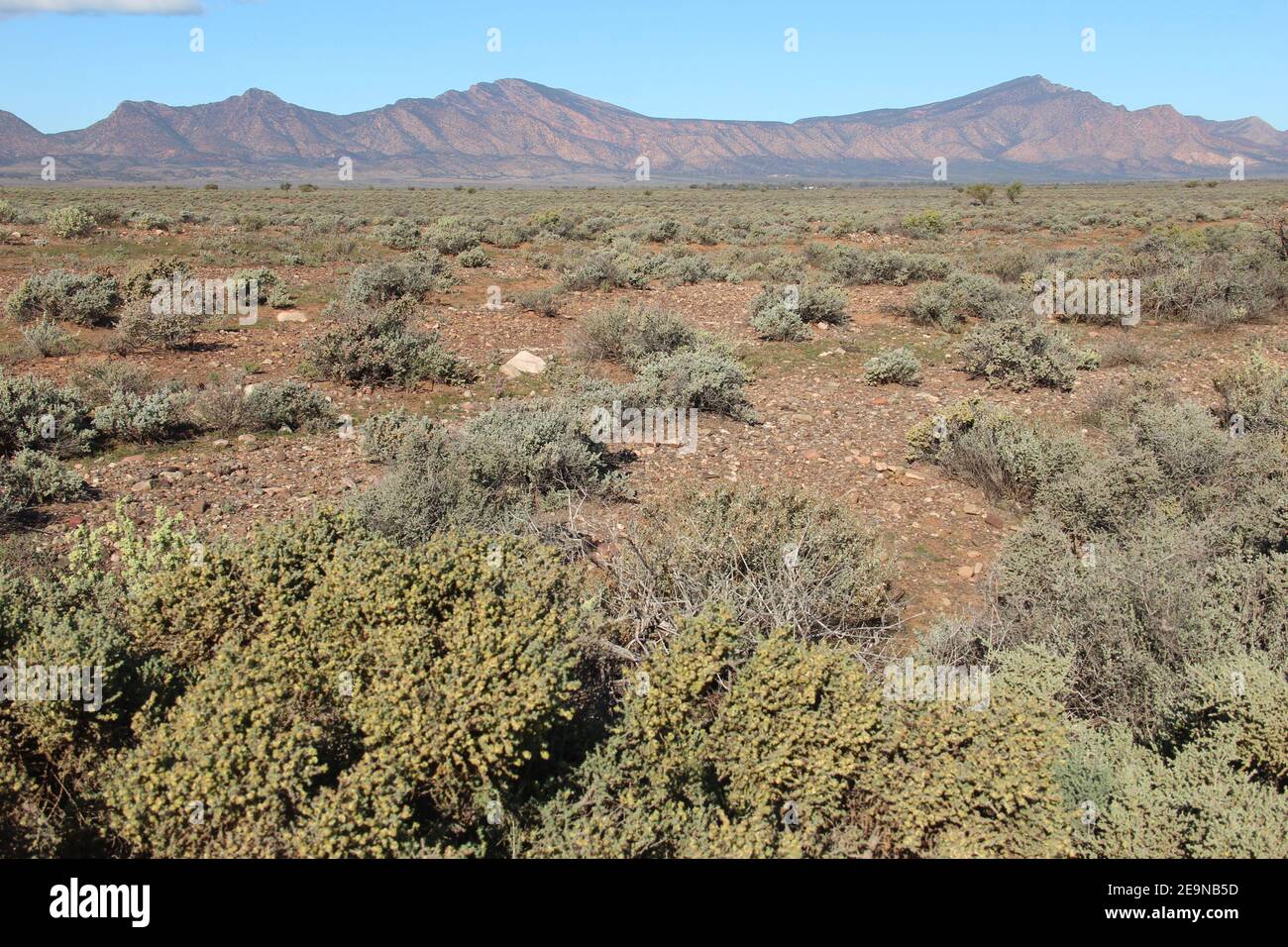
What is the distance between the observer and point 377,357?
8656 millimetres

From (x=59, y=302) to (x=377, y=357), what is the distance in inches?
196

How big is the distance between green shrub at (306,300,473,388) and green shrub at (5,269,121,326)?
11.7 ft

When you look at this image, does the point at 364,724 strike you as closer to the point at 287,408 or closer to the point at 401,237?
the point at 287,408

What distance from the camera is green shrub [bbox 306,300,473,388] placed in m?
8.67

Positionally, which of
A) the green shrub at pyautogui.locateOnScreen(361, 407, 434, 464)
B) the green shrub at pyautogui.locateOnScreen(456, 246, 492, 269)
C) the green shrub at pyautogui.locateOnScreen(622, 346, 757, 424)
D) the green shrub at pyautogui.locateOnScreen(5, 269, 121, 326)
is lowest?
the green shrub at pyautogui.locateOnScreen(361, 407, 434, 464)

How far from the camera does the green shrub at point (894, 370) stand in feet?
30.6

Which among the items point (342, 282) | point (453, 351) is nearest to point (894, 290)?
point (453, 351)

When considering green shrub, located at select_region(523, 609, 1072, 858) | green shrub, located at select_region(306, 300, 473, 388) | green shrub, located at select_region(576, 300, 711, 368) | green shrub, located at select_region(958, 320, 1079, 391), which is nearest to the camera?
green shrub, located at select_region(523, 609, 1072, 858)

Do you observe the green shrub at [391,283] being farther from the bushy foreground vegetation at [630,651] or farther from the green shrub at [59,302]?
the bushy foreground vegetation at [630,651]

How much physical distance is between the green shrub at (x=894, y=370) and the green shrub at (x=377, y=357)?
4.77m

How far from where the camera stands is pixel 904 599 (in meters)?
4.80

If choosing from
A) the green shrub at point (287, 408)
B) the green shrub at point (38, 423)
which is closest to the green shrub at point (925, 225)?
the green shrub at point (287, 408)

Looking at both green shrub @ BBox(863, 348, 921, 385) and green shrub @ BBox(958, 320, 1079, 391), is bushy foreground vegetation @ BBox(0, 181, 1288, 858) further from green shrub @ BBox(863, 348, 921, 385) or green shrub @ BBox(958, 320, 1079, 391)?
green shrub @ BBox(863, 348, 921, 385)

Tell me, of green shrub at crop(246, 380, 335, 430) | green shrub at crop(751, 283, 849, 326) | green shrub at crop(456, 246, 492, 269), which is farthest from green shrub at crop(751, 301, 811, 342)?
green shrub at crop(456, 246, 492, 269)
